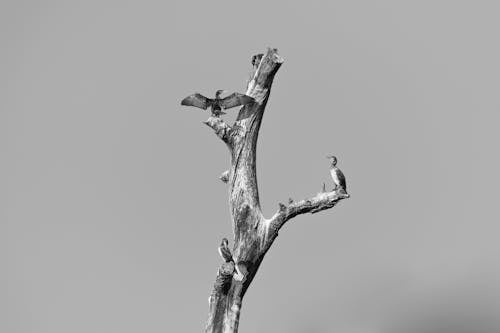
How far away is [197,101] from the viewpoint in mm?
21094

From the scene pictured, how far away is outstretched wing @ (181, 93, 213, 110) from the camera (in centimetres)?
2105

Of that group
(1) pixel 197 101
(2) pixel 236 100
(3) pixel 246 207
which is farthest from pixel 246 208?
(1) pixel 197 101

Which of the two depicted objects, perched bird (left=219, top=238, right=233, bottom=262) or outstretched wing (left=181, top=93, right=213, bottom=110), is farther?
outstretched wing (left=181, top=93, right=213, bottom=110)

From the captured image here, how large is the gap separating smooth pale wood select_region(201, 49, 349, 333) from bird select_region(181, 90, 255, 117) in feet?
0.60

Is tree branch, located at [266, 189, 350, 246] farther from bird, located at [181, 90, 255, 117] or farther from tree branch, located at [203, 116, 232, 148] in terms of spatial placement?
bird, located at [181, 90, 255, 117]


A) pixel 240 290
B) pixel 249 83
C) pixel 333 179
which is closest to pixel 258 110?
pixel 249 83

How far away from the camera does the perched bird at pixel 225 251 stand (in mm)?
20353

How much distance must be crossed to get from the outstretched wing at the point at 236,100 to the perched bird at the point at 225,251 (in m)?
2.53

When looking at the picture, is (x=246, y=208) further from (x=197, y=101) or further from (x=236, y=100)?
(x=197, y=101)

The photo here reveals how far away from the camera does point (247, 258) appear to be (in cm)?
2067

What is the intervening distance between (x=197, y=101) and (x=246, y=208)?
2208 mm

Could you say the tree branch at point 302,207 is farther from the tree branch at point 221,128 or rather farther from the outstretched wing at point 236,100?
the outstretched wing at point 236,100

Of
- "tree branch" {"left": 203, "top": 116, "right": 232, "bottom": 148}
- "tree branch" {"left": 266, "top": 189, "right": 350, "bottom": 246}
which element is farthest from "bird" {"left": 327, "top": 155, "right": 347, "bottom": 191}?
"tree branch" {"left": 203, "top": 116, "right": 232, "bottom": 148}

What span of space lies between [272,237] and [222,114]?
2.48 m
